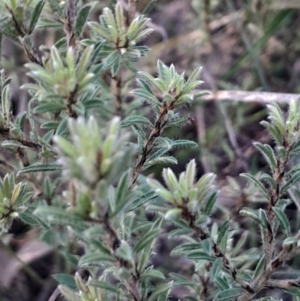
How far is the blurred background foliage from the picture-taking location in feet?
9.94

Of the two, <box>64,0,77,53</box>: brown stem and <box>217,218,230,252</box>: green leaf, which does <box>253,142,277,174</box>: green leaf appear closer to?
<box>217,218,230,252</box>: green leaf

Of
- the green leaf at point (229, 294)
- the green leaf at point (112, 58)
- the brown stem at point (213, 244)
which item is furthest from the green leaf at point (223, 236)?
the green leaf at point (112, 58)

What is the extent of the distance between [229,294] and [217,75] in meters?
2.48

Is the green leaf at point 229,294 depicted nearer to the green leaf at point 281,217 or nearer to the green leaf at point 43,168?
the green leaf at point 281,217

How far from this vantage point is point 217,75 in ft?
12.6

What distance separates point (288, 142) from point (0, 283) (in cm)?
206

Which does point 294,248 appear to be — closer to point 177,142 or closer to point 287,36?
point 177,142

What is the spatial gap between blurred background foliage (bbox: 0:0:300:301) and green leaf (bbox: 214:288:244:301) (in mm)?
1095

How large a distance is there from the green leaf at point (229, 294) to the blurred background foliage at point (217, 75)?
1.09 m

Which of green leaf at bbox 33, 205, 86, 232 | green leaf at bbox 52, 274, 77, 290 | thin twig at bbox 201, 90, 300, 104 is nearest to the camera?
green leaf at bbox 33, 205, 86, 232

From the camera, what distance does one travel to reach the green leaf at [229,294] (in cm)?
159

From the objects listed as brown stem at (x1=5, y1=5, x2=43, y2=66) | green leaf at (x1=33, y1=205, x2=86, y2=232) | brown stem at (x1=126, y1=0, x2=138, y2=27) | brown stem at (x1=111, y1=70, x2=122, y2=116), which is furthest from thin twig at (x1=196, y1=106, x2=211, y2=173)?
green leaf at (x1=33, y1=205, x2=86, y2=232)

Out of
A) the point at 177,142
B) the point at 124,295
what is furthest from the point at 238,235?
the point at 124,295

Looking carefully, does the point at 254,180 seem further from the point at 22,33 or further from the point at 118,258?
the point at 22,33
